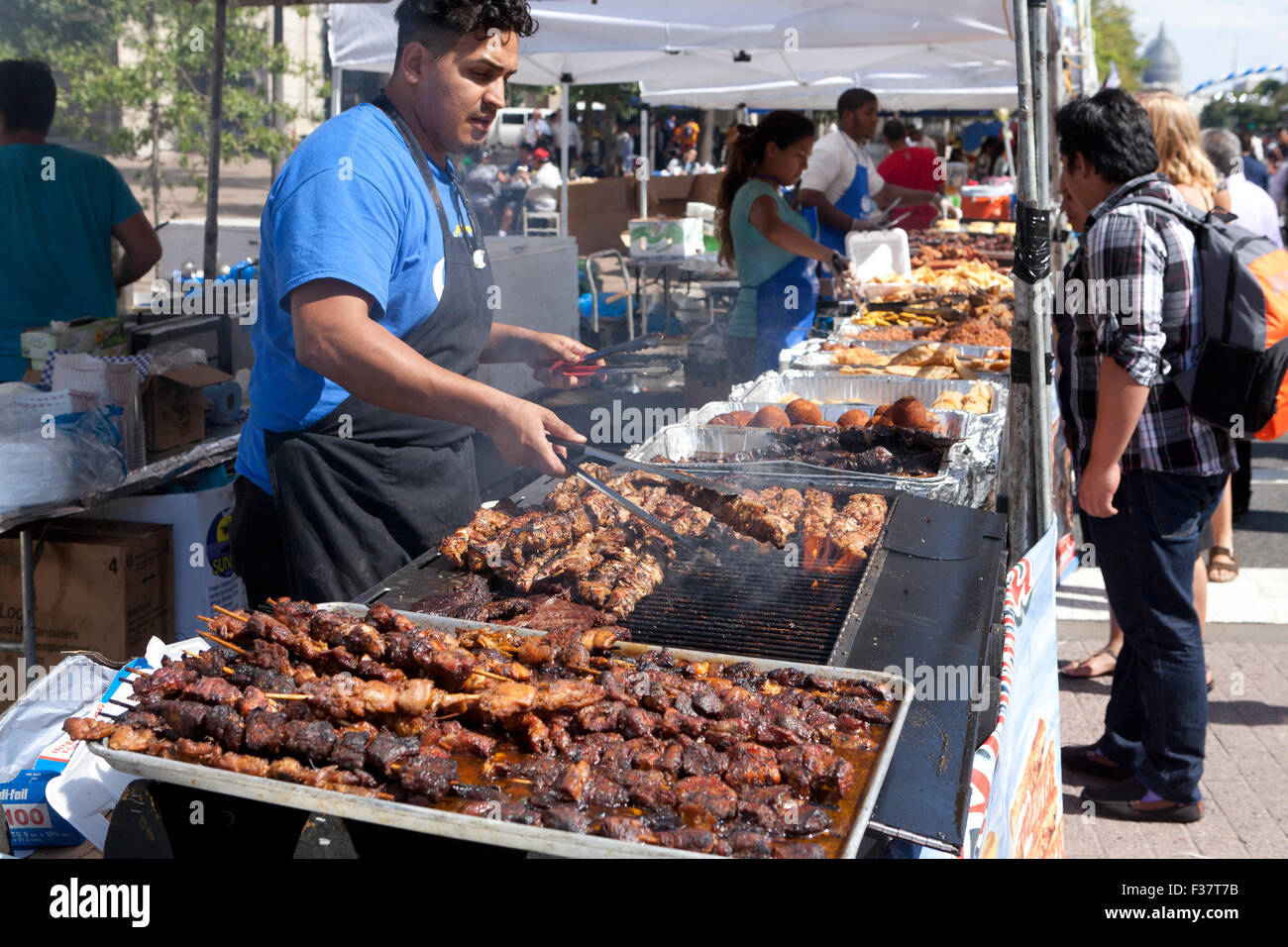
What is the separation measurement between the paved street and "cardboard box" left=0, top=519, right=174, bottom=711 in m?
3.91

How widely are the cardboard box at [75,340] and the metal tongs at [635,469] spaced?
277cm

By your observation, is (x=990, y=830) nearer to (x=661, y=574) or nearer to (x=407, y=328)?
(x=661, y=574)

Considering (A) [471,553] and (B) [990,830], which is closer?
(B) [990,830]

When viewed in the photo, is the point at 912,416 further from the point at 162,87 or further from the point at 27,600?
A: the point at 162,87

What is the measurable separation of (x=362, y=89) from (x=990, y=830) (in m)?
12.6

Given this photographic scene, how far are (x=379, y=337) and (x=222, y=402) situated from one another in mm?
3060

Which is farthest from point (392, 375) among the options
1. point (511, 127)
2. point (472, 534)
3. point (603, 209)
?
point (511, 127)

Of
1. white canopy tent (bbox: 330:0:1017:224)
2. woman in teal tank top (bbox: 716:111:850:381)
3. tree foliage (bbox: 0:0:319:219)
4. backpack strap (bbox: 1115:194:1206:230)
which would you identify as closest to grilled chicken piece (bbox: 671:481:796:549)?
backpack strap (bbox: 1115:194:1206:230)

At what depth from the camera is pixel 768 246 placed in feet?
24.5

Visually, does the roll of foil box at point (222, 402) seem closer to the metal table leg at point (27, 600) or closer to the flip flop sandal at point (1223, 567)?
the metal table leg at point (27, 600)

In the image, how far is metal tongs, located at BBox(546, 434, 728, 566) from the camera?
2.53 meters

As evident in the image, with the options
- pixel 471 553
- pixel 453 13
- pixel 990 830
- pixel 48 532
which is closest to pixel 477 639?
pixel 471 553

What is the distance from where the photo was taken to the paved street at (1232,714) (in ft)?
13.5
